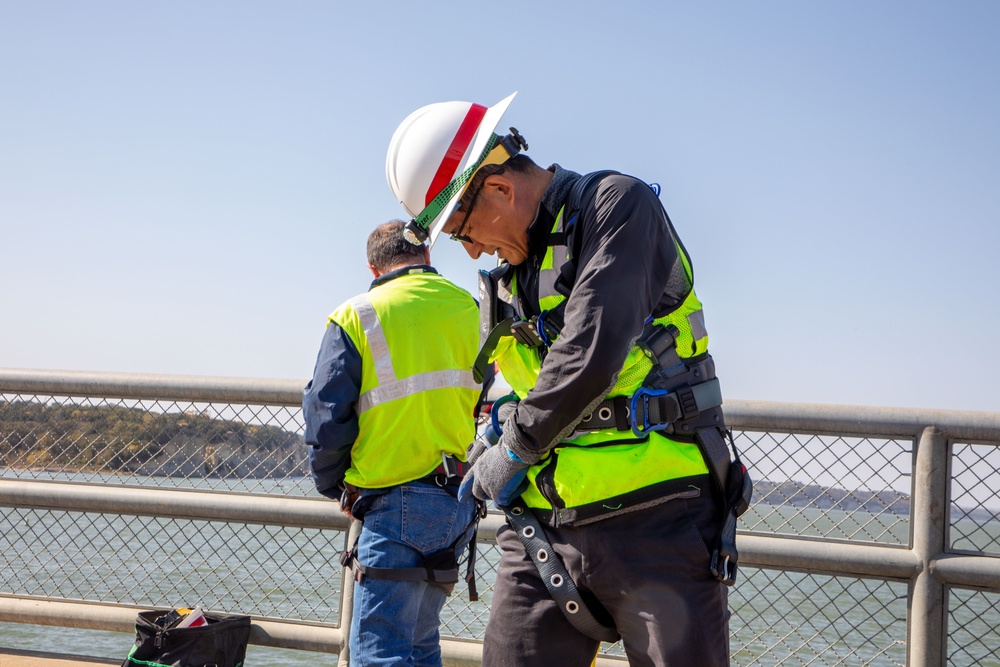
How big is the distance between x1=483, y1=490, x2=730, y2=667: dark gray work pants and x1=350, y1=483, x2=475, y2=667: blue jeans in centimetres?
129

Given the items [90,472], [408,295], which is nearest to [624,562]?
[408,295]

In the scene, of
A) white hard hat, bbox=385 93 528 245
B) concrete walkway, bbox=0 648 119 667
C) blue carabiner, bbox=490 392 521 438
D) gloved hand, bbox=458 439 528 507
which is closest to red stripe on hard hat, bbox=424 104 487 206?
white hard hat, bbox=385 93 528 245

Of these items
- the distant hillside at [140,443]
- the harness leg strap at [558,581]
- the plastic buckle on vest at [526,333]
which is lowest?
the distant hillside at [140,443]

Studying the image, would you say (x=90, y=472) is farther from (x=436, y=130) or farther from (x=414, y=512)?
(x=436, y=130)

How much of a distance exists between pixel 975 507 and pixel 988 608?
434mm

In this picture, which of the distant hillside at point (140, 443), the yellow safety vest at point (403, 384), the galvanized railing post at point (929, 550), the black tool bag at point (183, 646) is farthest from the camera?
the distant hillside at point (140, 443)

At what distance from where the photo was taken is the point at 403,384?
3.72 metres

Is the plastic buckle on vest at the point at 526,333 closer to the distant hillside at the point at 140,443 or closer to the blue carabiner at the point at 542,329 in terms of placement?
the blue carabiner at the point at 542,329

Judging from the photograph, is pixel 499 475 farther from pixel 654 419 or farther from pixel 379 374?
pixel 379 374

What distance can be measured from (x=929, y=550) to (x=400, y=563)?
7.31 ft

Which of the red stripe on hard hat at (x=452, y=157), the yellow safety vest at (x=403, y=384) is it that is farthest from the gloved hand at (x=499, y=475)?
the yellow safety vest at (x=403, y=384)

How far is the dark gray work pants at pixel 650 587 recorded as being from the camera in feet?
7.11

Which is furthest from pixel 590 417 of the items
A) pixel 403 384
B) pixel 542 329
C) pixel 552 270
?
pixel 403 384

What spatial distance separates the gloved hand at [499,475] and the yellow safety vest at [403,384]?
130 cm
